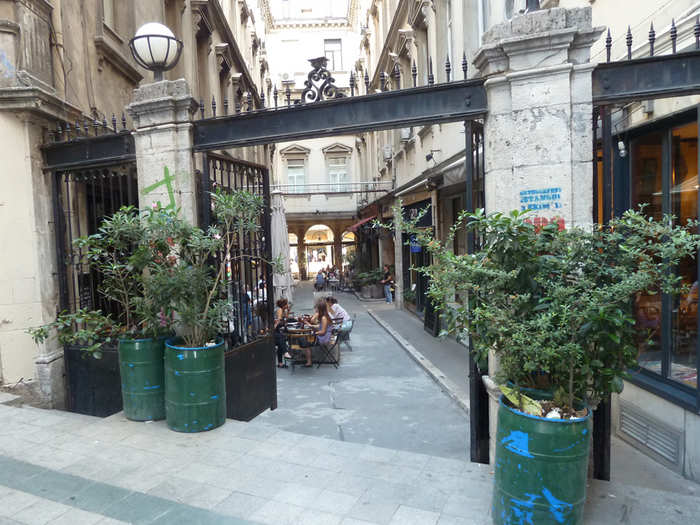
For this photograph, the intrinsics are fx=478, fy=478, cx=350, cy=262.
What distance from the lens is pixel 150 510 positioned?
11.1 feet

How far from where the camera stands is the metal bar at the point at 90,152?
5.55m

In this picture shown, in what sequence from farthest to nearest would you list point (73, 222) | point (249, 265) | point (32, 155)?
point (73, 222)
point (249, 265)
point (32, 155)

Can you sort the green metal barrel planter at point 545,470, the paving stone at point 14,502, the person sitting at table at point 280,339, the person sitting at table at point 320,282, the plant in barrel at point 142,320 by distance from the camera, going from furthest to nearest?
the person sitting at table at point 320,282 < the person sitting at table at point 280,339 < the plant in barrel at point 142,320 < the paving stone at point 14,502 < the green metal barrel planter at point 545,470

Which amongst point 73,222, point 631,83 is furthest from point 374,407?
point 631,83

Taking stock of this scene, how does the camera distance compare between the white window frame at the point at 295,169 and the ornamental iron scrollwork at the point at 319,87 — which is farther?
the white window frame at the point at 295,169

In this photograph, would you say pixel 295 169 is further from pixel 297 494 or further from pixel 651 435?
pixel 297 494

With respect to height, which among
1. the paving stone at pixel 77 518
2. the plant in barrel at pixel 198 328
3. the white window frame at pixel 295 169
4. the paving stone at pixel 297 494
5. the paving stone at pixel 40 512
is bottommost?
the paving stone at pixel 297 494

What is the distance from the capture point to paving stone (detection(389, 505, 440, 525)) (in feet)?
10.4

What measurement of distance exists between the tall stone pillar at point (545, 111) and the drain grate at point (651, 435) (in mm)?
2686

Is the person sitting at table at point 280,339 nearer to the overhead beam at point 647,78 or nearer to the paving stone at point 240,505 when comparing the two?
the paving stone at point 240,505

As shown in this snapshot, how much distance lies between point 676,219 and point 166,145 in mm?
5559

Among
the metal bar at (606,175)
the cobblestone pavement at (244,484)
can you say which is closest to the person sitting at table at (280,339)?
the cobblestone pavement at (244,484)

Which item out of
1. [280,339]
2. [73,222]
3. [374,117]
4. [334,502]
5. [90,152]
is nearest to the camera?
[334,502]

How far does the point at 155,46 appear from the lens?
5.04m
